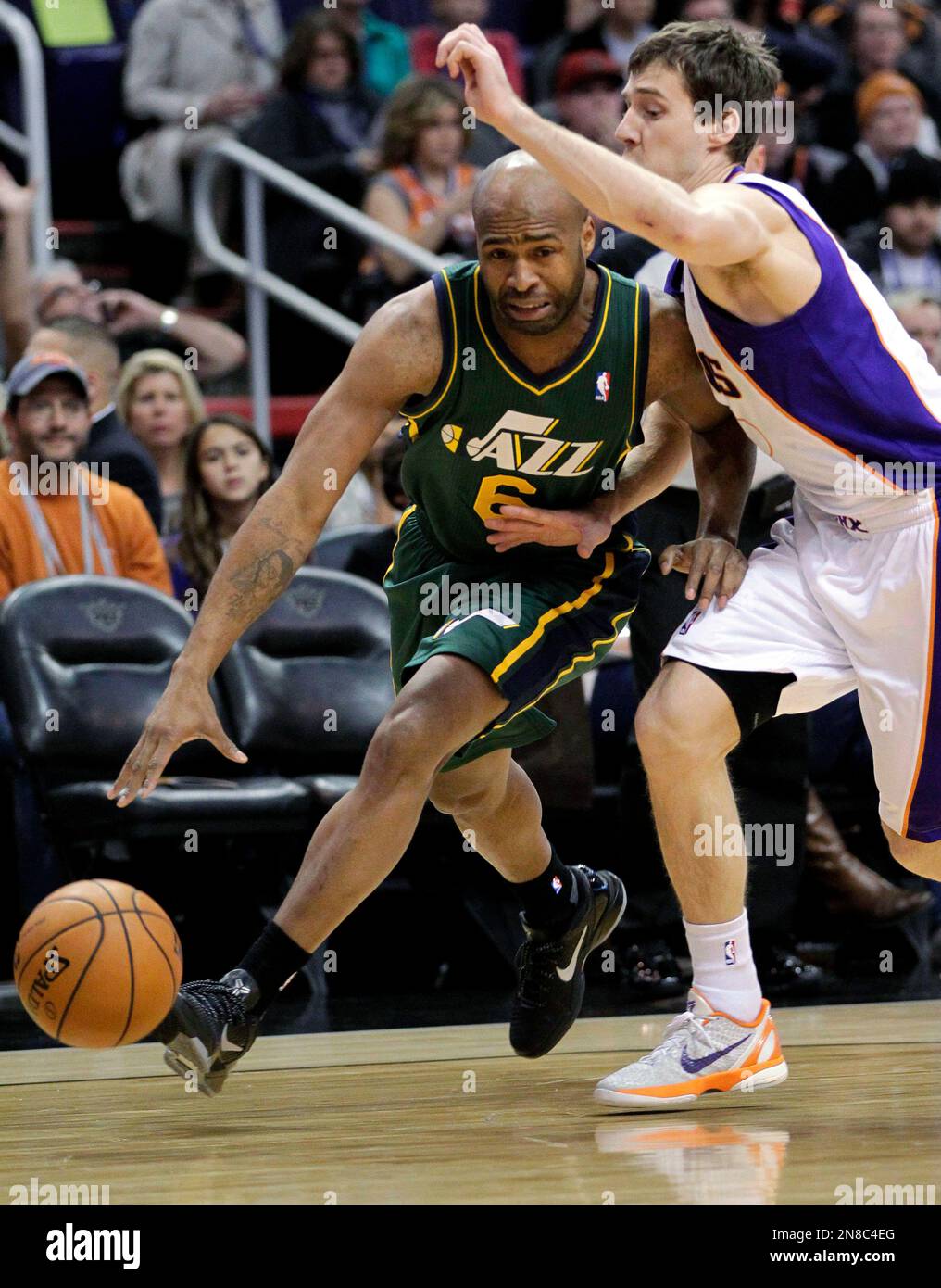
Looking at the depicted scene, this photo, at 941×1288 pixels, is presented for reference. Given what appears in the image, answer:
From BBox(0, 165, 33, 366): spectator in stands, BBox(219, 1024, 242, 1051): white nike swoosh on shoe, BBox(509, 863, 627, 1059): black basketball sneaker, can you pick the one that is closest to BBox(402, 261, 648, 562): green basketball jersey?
BBox(509, 863, 627, 1059): black basketball sneaker

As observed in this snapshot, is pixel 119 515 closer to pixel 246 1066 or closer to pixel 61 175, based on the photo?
pixel 246 1066

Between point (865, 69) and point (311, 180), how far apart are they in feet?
13.4

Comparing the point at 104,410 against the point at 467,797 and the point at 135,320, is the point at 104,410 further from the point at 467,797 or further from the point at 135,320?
the point at 467,797

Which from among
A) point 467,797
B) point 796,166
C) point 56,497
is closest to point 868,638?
point 467,797

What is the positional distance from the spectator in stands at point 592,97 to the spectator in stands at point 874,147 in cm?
126

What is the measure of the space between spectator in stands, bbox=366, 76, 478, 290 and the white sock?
5438mm

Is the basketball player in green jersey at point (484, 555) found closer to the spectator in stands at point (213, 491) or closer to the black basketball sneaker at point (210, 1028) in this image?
the black basketball sneaker at point (210, 1028)

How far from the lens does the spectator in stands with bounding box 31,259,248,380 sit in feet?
26.7

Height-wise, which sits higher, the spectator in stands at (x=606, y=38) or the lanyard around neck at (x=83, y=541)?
the spectator in stands at (x=606, y=38)

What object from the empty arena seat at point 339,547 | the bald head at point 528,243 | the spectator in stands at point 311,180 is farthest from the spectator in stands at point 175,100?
the bald head at point 528,243

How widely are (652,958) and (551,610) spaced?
2227 millimetres

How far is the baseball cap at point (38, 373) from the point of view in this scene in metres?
6.89

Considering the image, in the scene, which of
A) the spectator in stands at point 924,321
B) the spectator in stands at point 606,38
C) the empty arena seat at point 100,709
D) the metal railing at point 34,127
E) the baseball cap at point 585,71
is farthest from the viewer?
the spectator in stands at point 606,38

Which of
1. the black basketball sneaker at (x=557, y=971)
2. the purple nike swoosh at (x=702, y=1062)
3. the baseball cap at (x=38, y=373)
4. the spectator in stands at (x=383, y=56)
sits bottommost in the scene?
the black basketball sneaker at (x=557, y=971)
